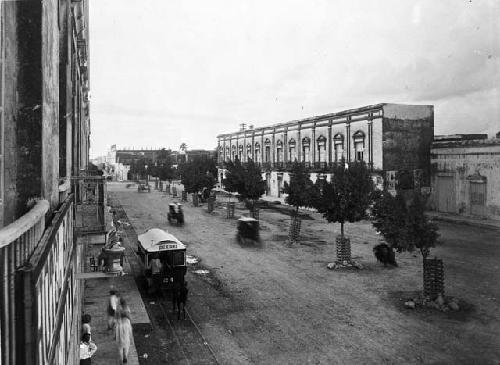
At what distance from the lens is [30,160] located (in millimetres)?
4141

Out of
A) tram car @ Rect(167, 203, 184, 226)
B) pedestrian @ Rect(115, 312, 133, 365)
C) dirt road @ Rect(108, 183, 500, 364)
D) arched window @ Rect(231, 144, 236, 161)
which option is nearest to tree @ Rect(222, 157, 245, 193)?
tram car @ Rect(167, 203, 184, 226)

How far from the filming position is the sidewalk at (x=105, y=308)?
9.94 meters

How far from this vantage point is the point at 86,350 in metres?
9.23

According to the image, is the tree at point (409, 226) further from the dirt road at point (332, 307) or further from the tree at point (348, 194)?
the tree at point (348, 194)

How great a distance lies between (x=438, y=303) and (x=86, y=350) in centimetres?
1001

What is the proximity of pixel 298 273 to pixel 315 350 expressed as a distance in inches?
275

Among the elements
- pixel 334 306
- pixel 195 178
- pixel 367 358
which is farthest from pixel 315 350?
pixel 195 178

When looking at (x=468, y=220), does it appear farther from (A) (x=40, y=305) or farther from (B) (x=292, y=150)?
(A) (x=40, y=305)

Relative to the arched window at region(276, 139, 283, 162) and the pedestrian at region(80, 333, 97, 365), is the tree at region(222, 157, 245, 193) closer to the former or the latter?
the arched window at region(276, 139, 283, 162)

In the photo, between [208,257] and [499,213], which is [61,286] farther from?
[499,213]

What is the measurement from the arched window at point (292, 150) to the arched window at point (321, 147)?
426cm

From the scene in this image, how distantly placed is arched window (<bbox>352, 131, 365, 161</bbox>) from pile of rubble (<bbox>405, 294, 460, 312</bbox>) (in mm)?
26098

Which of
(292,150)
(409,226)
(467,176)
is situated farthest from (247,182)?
(409,226)

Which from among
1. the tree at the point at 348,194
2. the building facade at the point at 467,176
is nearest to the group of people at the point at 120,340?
the tree at the point at 348,194
